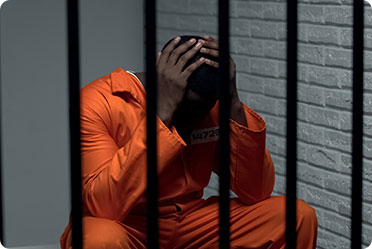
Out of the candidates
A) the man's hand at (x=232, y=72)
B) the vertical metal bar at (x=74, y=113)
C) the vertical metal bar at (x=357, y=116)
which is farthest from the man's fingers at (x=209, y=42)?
the vertical metal bar at (x=74, y=113)

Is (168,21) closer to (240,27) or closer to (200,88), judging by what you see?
(240,27)

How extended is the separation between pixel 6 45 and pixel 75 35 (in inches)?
98.9

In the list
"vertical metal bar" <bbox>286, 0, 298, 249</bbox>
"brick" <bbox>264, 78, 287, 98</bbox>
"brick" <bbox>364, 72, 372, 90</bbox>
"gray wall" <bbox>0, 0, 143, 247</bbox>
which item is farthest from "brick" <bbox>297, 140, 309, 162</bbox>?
"gray wall" <bbox>0, 0, 143, 247</bbox>

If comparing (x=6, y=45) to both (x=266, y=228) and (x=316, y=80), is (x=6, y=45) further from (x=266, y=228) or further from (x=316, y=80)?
(x=266, y=228)

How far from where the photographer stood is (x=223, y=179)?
0.88 metres

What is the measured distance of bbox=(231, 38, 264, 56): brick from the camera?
252cm

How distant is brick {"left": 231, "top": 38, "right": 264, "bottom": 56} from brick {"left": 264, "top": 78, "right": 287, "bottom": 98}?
13 cm

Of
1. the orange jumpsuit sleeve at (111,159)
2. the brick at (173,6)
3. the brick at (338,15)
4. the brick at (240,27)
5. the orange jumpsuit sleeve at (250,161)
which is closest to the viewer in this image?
the orange jumpsuit sleeve at (111,159)

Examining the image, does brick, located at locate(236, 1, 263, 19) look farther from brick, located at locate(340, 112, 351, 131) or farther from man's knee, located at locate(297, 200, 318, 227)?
man's knee, located at locate(297, 200, 318, 227)

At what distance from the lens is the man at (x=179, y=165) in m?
1.28

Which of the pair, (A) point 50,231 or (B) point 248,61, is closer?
(B) point 248,61

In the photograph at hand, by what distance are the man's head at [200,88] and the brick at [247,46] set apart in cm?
114

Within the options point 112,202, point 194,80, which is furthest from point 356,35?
point 112,202

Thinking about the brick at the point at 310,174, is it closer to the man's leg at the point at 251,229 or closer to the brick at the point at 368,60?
the brick at the point at 368,60
